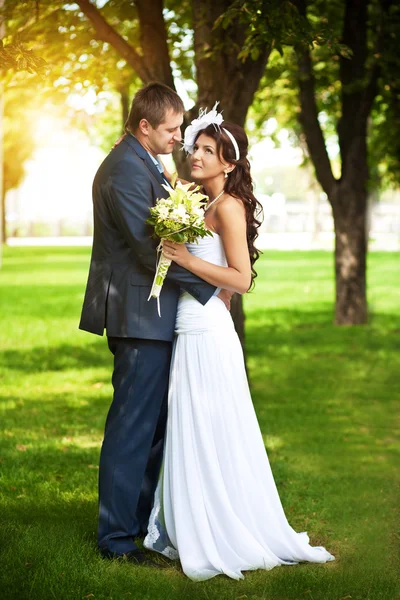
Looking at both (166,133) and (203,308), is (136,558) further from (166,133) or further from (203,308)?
(166,133)

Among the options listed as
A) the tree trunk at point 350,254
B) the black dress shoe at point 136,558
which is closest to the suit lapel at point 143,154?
the black dress shoe at point 136,558

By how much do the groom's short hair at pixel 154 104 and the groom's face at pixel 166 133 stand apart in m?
0.02

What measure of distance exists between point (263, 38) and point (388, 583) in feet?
14.1

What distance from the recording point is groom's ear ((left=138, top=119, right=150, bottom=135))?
480cm

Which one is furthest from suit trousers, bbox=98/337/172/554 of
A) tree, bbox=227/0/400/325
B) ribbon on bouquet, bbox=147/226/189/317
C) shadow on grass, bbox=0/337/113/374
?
tree, bbox=227/0/400/325

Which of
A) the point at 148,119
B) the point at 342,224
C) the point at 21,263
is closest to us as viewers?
the point at 148,119

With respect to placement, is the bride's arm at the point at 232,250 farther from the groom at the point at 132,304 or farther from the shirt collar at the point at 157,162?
the shirt collar at the point at 157,162

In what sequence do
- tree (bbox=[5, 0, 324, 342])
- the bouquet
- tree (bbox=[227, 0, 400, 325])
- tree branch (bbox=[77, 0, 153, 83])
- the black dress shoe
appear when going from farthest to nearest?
1. tree (bbox=[227, 0, 400, 325])
2. tree (bbox=[5, 0, 324, 342])
3. tree branch (bbox=[77, 0, 153, 83])
4. the black dress shoe
5. the bouquet

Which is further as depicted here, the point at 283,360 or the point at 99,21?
the point at 283,360

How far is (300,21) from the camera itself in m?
7.53

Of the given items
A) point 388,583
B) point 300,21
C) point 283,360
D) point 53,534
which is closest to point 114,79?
point 300,21

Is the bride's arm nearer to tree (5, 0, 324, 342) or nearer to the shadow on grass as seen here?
tree (5, 0, 324, 342)

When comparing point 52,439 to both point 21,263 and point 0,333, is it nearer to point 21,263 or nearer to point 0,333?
point 0,333

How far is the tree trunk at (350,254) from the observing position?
604 inches
